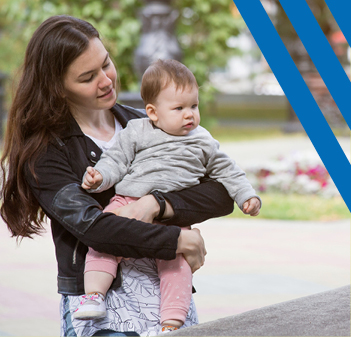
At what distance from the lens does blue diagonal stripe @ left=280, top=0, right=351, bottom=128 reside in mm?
1676

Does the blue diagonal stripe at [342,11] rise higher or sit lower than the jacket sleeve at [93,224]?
higher

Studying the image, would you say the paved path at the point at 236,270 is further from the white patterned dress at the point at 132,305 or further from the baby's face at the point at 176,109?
the baby's face at the point at 176,109

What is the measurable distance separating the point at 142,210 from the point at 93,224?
18 cm

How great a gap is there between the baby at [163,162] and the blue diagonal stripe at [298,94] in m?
0.60

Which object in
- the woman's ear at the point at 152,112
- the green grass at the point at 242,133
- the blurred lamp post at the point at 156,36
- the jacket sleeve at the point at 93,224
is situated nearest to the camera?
the jacket sleeve at the point at 93,224

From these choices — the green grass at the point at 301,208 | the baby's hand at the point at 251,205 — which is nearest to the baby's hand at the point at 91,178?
the baby's hand at the point at 251,205

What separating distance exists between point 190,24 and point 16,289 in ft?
43.7

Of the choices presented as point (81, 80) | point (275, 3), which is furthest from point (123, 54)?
point (81, 80)

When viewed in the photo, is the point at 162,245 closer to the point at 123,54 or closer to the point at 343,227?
the point at 343,227

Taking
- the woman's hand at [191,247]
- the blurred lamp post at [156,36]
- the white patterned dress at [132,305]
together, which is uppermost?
A: the blurred lamp post at [156,36]

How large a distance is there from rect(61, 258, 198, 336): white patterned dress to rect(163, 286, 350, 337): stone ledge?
25 centimetres

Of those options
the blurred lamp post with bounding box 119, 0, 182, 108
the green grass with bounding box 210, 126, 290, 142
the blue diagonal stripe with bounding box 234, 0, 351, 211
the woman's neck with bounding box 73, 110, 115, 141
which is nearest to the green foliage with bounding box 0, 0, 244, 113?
the green grass with bounding box 210, 126, 290, 142

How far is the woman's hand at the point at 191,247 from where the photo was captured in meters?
2.24

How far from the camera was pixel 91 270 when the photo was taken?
225 cm
